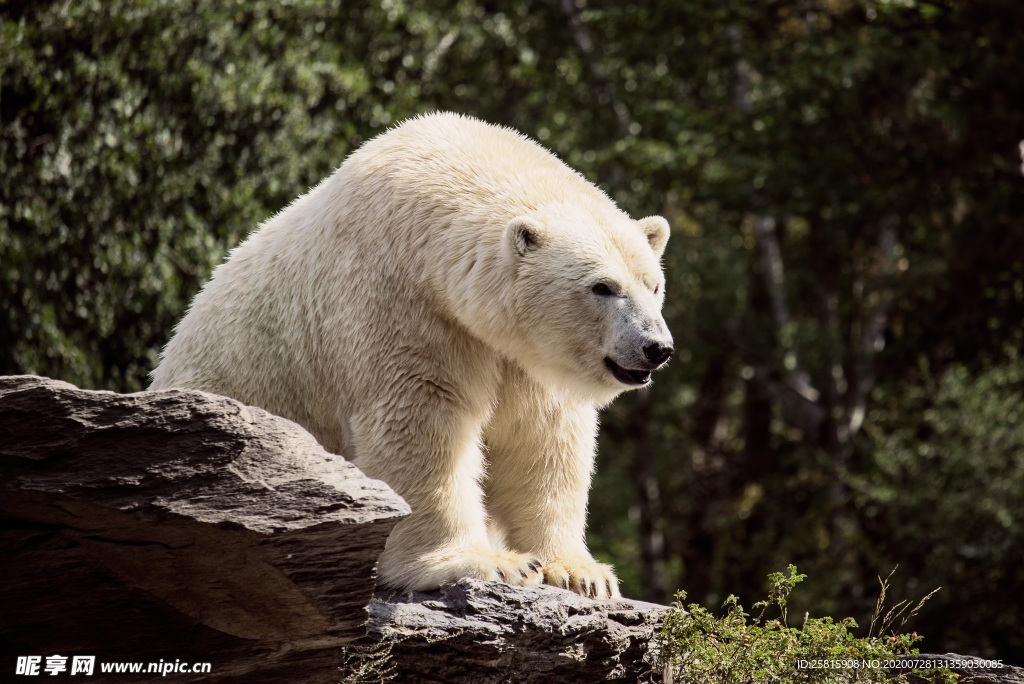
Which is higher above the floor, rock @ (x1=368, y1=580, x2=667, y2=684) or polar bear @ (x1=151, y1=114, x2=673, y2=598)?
polar bear @ (x1=151, y1=114, x2=673, y2=598)

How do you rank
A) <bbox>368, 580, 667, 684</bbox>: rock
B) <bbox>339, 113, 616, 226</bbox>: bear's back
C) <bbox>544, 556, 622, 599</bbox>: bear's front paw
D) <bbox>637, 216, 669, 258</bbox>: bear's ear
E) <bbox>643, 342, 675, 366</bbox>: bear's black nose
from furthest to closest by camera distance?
<bbox>637, 216, 669, 258</bbox>: bear's ear → <bbox>339, 113, 616, 226</bbox>: bear's back → <bbox>544, 556, 622, 599</bbox>: bear's front paw → <bbox>643, 342, 675, 366</bbox>: bear's black nose → <bbox>368, 580, 667, 684</bbox>: rock

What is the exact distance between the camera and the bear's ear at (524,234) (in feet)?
16.1

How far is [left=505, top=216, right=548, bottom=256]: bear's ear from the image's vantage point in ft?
16.1

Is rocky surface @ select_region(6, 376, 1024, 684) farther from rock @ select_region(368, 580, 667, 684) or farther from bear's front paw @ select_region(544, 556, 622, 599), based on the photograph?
bear's front paw @ select_region(544, 556, 622, 599)

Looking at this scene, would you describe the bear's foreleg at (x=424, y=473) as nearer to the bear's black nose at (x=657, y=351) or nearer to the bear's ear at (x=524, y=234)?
the bear's ear at (x=524, y=234)

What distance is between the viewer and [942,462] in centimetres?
1349

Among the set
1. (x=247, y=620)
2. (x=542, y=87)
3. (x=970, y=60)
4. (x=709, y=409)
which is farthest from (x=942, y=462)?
(x=247, y=620)

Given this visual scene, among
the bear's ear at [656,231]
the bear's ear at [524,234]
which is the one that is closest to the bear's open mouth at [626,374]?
the bear's ear at [524,234]

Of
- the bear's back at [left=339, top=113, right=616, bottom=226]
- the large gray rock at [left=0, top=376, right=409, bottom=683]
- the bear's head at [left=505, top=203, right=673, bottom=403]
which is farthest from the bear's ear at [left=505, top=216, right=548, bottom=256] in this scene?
the large gray rock at [left=0, top=376, right=409, bottom=683]

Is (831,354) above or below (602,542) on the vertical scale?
above

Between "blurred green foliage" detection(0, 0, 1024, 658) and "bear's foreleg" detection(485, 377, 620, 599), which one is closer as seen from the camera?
"bear's foreleg" detection(485, 377, 620, 599)

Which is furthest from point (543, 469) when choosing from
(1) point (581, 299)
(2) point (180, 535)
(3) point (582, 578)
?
(2) point (180, 535)

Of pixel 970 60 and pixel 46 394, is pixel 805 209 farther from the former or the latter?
pixel 46 394

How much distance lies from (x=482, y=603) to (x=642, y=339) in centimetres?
128
